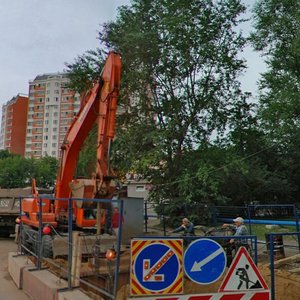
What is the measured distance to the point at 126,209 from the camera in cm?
962

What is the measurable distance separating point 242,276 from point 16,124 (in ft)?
404

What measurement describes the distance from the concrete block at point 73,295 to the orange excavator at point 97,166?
261 centimetres

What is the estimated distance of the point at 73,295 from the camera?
6.32 meters

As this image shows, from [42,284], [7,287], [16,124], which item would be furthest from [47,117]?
[42,284]

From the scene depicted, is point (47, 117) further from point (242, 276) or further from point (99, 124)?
point (242, 276)

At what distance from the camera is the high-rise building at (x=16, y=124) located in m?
121

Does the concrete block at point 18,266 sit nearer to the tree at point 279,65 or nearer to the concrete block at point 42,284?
the concrete block at point 42,284

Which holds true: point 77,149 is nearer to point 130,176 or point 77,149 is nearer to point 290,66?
point 130,176

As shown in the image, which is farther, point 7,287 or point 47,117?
point 47,117

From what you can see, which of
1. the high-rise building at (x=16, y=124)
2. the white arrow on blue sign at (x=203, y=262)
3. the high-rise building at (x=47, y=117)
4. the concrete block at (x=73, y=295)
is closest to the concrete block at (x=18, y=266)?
the concrete block at (x=73, y=295)

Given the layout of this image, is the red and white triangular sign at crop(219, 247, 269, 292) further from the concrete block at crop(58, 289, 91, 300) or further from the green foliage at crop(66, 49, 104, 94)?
the green foliage at crop(66, 49, 104, 94)

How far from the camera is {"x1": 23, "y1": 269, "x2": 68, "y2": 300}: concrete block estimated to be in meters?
6.90

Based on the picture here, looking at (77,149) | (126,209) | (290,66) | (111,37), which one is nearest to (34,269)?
(126,209)

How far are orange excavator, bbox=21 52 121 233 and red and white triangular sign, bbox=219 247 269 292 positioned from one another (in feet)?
16.4
